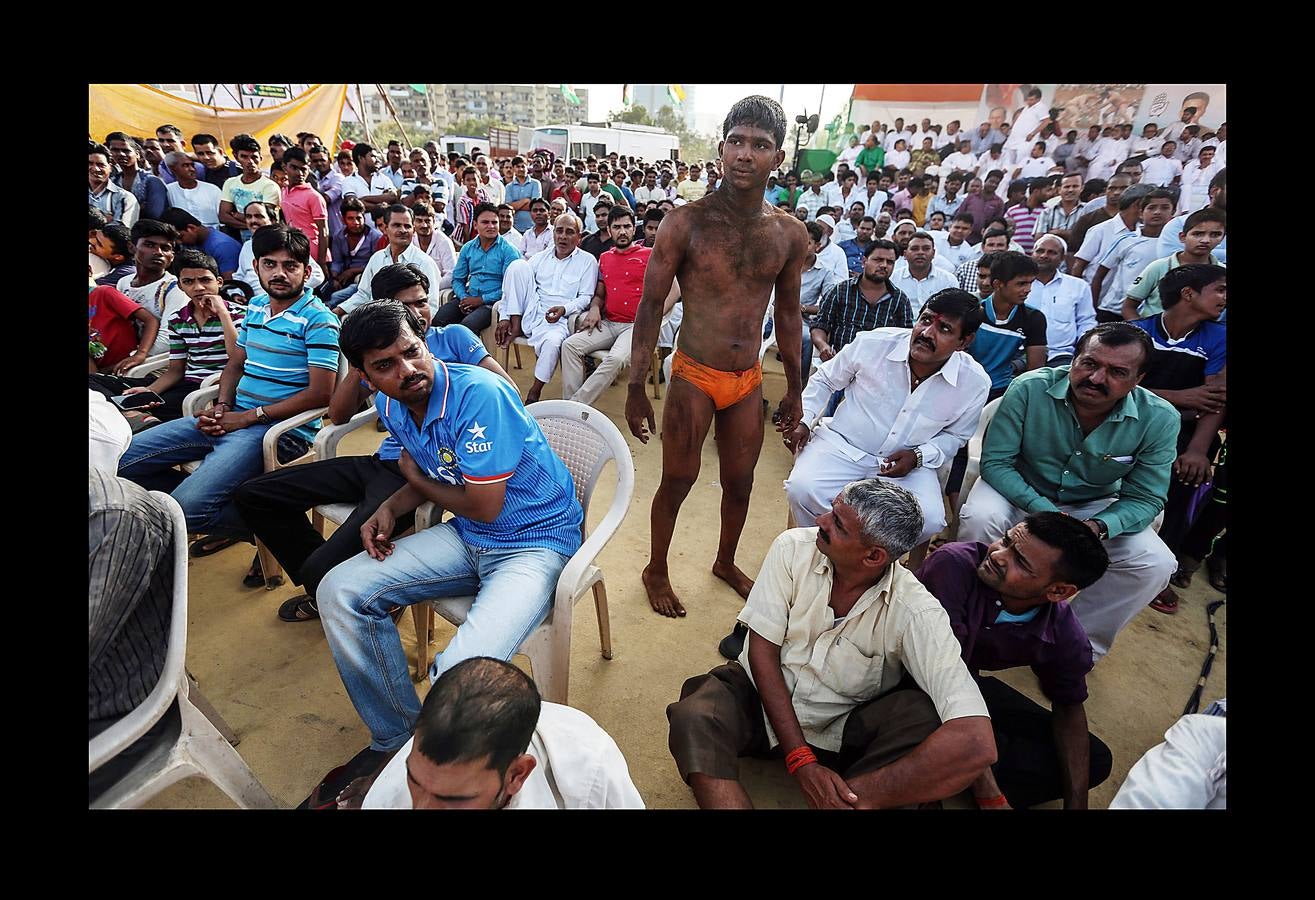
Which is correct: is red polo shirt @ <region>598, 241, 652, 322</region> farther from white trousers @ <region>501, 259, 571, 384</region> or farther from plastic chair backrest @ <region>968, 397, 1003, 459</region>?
plastic chair backrest @ <region>968, 397, 1003, 459</region>

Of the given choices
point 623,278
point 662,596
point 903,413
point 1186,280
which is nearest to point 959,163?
point 623,278

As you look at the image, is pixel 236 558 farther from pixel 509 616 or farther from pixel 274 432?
pixel 509 616

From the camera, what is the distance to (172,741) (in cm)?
164

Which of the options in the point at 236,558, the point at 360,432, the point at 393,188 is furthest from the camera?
the point at 393,188

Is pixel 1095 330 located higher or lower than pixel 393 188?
lower

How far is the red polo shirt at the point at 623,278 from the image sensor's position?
18.2 feet

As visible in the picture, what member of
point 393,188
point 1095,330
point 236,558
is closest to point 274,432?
point 236,558

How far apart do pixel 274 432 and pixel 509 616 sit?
181 cm

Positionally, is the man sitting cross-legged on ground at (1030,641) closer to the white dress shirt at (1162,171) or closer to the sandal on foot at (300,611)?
the sandal on foot at (300,611)

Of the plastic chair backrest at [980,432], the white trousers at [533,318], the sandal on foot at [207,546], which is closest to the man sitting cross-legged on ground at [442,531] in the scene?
the sandal on foot at [207,546]

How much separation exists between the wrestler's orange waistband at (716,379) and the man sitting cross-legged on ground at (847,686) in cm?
103

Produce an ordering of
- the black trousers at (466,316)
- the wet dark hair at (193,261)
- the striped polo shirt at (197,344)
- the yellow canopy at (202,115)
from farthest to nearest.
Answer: the yellow canopy at (202,115) < the black trousers at (466,316) < the striped polo shirt at (197,344) < the wet dark hair at (193,261)

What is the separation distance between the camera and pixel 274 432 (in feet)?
9.95

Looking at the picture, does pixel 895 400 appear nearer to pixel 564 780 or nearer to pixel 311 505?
pixel 564 780
